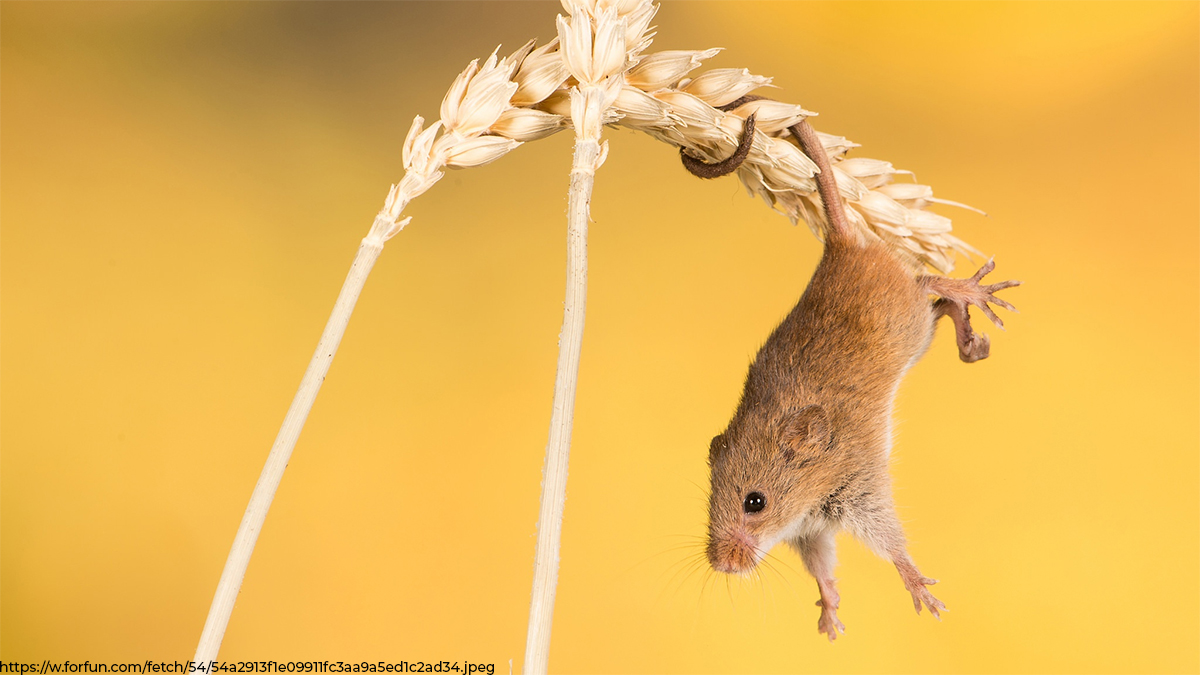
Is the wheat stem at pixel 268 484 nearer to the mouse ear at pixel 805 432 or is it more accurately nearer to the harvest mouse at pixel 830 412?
the harvest mouse at pixel 830 412

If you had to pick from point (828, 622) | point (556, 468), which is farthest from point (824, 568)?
point (556, 468)

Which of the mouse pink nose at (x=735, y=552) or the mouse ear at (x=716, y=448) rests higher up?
the mouse ear at (x=716, y=448)

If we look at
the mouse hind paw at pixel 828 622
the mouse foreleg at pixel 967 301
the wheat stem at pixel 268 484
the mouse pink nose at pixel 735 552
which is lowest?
the wheat stem at pixel 268 484

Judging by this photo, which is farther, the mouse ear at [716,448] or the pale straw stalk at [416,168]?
the mouse ear at [716,448]

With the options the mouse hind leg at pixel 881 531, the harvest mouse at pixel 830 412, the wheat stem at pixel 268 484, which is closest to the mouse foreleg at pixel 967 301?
the harvest mouse at pixel 830 412

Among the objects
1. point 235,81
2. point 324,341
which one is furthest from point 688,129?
point 235,81

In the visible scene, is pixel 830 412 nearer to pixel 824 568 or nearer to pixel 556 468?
pixel 824 568

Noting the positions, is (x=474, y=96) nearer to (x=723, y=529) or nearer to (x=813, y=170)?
(x=813, y=170)
